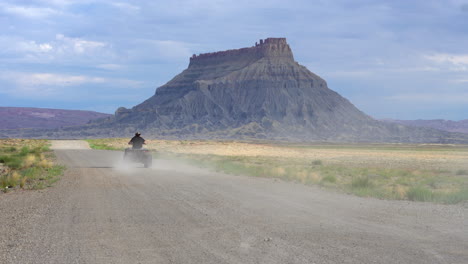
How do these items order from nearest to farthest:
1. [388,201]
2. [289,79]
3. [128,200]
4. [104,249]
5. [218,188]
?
[104,249] < [128,200] < [388,201] < [218,188] < [289,79]

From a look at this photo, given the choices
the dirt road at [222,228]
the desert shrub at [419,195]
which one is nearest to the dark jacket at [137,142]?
the dirt road at [222,228]

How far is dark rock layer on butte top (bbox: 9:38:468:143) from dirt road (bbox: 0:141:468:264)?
447 ft

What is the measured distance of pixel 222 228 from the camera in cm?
1030

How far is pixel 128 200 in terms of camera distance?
14406 mm

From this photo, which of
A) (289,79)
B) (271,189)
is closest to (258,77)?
(289,79)

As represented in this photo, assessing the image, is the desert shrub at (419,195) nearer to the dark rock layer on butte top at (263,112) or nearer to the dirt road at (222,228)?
the dirt road at (222,228)

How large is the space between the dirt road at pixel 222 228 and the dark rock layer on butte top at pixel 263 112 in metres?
136

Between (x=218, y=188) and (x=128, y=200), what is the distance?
4.22 m

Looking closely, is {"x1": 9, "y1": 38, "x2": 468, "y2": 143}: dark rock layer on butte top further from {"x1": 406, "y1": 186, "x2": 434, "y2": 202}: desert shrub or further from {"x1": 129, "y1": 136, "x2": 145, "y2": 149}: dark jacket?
{"x1": 406, "y1": 186, "x2": 434, "y2": 202}: desert shrub

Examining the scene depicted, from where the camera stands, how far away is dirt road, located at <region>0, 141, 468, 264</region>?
8125 millimetres

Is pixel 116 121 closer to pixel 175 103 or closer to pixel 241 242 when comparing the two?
pixel 175 103

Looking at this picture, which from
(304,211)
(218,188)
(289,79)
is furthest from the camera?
(289,79)

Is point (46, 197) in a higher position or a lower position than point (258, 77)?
lower

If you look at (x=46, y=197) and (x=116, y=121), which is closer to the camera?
(x=46, y=197)
